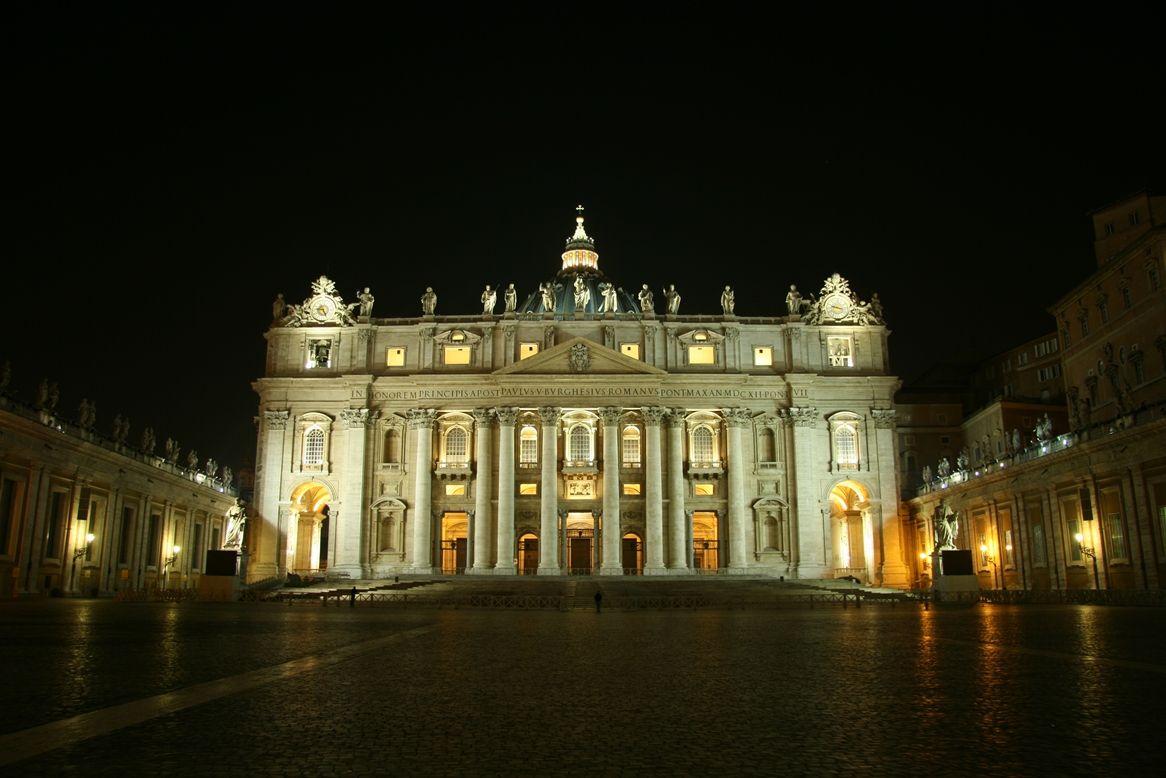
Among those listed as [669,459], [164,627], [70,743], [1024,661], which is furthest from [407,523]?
[70,743]

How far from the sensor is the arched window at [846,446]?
69.6m

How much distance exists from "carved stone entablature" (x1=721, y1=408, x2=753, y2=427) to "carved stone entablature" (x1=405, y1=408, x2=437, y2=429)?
20758 millimetres

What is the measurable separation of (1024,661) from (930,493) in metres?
53.7

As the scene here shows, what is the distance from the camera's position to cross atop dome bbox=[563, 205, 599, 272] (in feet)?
322

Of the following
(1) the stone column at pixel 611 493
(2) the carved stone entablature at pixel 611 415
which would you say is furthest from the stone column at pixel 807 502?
(1) the stone column at pixel 611 493

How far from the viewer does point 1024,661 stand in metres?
14.8

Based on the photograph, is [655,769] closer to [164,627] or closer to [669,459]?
[164,627]

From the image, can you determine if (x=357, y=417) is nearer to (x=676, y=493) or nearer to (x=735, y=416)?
(x=676, y=493)

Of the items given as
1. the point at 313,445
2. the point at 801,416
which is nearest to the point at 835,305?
the point at 801,416

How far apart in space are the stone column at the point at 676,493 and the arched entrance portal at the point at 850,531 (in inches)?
433

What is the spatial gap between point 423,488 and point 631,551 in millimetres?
15559

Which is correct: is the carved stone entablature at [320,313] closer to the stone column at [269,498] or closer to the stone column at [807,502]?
the stone column at [269,498]

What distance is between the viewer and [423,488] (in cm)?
6794

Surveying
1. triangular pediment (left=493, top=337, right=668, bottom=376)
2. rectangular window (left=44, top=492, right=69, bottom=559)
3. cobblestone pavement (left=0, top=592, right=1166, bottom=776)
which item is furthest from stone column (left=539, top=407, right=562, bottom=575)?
cobblestone pavement (left=0, top=592, right=1166, bottom=776)
